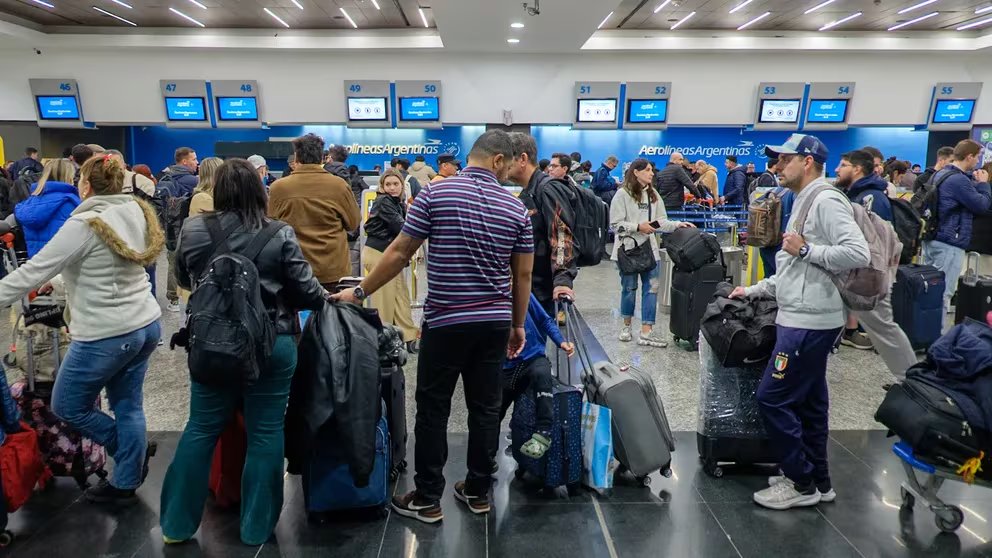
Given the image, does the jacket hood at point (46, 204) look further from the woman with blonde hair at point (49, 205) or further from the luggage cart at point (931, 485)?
the luggage cart at point (931, 485)

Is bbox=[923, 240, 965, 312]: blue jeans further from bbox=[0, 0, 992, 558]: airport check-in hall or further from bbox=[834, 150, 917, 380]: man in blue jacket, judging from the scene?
bbox=[834, 150, 917, 380]: man in blue jacket

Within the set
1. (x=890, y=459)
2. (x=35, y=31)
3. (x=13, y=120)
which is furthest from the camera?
(x=13, y=120)

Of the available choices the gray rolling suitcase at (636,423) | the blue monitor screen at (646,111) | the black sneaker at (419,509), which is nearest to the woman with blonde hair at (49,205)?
the black sneaker at (419,509)

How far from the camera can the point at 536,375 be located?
3.01 meters

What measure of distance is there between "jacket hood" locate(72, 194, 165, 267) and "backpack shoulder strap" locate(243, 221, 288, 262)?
2.15 feet

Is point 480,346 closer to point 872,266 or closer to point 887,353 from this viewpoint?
point 872,266

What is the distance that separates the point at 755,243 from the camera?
409 centimetres

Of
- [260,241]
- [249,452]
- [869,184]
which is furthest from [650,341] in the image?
[260,241]

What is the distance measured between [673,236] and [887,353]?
190 centimetres

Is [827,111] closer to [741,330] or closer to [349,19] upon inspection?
[349,19]

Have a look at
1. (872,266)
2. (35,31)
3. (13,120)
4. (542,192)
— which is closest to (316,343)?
(542,192)

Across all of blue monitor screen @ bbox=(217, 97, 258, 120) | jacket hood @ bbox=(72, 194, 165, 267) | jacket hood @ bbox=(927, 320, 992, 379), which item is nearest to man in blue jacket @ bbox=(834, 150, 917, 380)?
jacket hood @ bbox=(927, 320, 992, 379)

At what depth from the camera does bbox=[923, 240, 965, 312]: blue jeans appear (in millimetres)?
5848

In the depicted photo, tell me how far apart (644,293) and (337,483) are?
3.69 m
